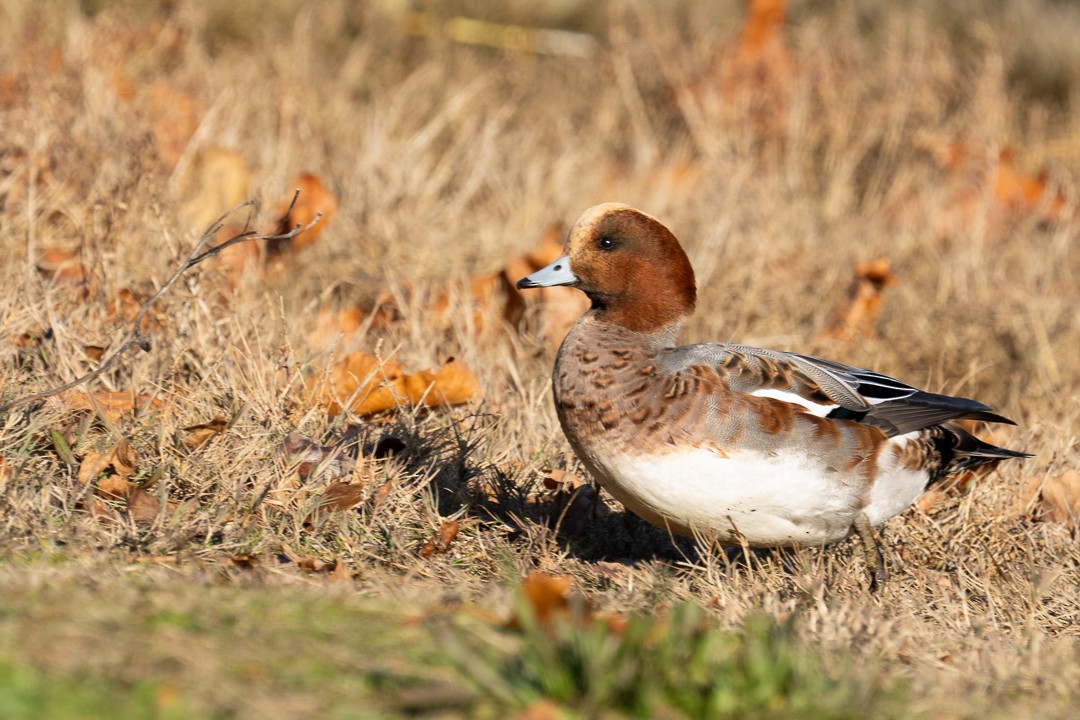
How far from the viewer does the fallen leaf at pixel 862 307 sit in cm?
553

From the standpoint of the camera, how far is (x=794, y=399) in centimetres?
344

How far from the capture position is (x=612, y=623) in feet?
7.88

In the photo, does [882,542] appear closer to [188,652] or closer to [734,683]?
[734,683]

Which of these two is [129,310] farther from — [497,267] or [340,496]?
[497,267]

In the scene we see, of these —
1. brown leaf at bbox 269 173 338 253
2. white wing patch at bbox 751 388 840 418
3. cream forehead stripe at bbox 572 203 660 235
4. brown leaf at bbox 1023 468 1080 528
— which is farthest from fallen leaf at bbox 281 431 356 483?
brown leaf at bbox 1023 468 1080 528

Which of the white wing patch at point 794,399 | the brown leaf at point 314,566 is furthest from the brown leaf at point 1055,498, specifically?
the brown leaf at point 314,566

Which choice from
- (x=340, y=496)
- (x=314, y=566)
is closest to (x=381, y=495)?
(x=340, y=496)

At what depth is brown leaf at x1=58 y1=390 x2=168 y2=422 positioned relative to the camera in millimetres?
3576

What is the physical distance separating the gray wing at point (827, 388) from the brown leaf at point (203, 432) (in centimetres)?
118

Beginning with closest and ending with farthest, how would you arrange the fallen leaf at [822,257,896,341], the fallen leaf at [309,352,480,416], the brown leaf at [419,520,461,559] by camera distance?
the brown leaf at [419,520,461,559], the fallen leaf at [309,352,480,416], the fallen leaf at [822,257,896,341]

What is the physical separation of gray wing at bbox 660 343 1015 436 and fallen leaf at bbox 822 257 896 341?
1.83 metres

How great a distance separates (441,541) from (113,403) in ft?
3.31

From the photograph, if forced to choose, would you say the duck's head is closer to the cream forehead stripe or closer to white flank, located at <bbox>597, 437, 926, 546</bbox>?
the cream forehead stripe

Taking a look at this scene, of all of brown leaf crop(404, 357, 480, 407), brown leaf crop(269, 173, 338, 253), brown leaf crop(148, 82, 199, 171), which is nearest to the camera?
brown leaf crop(404, 357, 480, 407)
